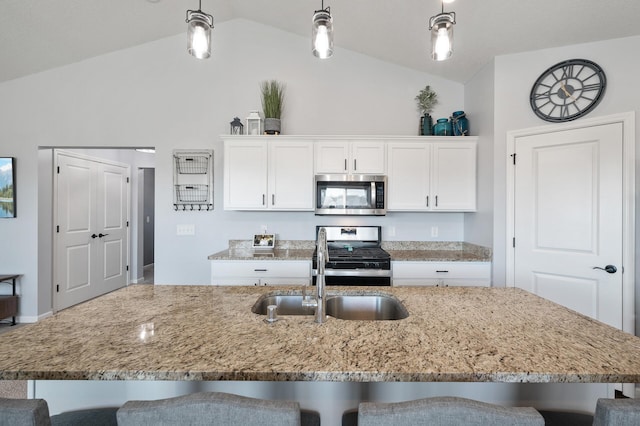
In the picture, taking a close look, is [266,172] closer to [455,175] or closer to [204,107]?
[204,107]

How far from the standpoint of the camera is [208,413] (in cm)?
69

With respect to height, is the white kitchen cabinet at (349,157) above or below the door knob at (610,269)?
above

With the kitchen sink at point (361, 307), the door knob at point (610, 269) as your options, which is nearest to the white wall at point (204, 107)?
the door knob at point (610, 269)

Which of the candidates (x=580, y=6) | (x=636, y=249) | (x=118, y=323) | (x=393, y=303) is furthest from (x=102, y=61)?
(x=636, y=249)

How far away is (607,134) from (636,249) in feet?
2.93

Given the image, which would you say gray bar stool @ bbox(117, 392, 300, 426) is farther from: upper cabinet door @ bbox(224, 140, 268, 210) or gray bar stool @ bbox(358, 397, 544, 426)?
upper cabinet door @ bbox(224, 140, 268, 210)

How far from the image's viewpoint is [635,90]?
2.35 metres

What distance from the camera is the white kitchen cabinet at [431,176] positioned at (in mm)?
3256

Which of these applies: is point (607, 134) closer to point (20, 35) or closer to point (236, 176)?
point (236, 176)

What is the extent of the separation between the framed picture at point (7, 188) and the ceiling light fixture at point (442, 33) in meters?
4.66

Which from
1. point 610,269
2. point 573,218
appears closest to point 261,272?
point 573,218

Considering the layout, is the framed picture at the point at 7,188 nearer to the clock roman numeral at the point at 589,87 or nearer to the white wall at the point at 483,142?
the white wall at the point at 483,142

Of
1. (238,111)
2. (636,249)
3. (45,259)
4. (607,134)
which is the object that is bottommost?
(45,259)

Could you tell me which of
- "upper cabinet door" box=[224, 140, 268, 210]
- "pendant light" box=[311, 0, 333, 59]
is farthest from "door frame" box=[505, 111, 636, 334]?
"upper cabinet door" box=[224, 140, 268, 210]
